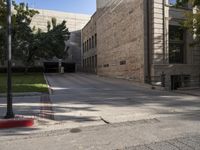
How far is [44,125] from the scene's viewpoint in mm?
7941

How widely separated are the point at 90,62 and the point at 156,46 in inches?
1016

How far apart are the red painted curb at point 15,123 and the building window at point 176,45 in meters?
16.3

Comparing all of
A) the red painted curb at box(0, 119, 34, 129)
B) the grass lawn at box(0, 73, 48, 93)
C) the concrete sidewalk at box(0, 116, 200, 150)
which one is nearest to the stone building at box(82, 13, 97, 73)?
the grass lawn at box(0, 73, 48, 93)

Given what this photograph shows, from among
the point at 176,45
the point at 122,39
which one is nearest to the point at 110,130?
the point at 176,45

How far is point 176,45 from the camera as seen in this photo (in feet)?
74.8

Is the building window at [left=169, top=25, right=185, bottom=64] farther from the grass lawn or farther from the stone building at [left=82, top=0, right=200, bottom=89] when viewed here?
the grass lawn

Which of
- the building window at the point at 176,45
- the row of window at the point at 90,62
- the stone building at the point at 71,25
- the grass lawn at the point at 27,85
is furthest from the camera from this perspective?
the stone building at the point at 71,25

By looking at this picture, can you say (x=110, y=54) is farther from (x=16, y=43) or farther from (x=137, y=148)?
(x=137, y=148)

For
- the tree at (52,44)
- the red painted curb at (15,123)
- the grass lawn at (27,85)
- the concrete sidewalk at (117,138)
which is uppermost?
the tree at (52,44)

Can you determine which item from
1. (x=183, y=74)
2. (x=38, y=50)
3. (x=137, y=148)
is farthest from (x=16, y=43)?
(x=137, y=148)

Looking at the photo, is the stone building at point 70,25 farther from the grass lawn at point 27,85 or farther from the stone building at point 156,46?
the stone building at point 156,46

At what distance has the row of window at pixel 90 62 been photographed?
42.4 metres

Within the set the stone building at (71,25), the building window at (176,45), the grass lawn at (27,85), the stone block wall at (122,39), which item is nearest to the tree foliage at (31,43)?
the stone block wall at (122,39)

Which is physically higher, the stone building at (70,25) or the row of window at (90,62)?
the stone building at (70,25)
